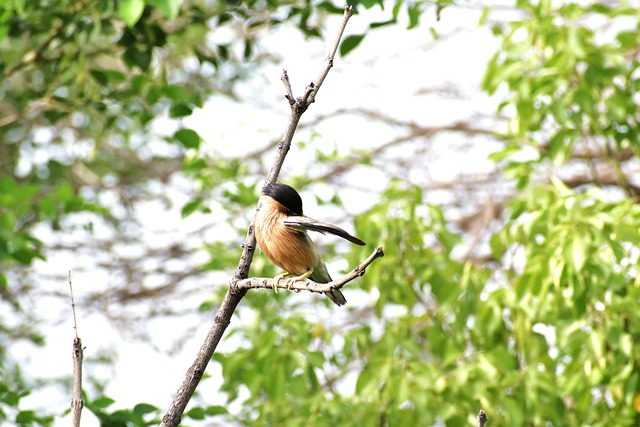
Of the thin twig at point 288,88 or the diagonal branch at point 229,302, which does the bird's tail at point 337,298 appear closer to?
the diagonal branch at point 229,302

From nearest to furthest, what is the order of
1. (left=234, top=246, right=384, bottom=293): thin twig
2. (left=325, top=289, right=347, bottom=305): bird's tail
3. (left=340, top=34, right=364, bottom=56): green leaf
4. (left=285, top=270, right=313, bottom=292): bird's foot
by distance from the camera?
(left=234, top=246, right=384, bottom=293): thin twig, (left=285, top=270, right=313, bottom=292): bird's foot, (left=325, top=289, right=347, bottom=305): bird's tail, (left=340, top=34, right=364, bottom=56): green leaf

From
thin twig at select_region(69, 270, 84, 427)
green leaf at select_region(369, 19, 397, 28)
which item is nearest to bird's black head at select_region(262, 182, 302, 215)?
thin twig at select_region(69, 270, 84, 427)

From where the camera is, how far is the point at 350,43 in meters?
3.56

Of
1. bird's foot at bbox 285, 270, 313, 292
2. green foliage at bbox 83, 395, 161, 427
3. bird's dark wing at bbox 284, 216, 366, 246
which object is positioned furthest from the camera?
green foliage at bbox 83, 395, 161, 427

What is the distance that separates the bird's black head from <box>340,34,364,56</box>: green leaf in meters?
1.64

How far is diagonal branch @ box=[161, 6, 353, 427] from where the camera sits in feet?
6.39

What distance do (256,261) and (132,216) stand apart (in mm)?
3765

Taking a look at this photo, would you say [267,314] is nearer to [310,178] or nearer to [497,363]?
[310,178]

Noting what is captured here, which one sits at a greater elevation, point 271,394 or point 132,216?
point 271,394

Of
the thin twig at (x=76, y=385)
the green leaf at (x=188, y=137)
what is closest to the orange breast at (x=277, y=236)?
the thin twig at (x=76, y=385)

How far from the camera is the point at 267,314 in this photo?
5.08 m

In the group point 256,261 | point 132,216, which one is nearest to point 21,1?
point 256,261

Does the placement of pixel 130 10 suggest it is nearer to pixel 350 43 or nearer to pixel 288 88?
pixel 350 43

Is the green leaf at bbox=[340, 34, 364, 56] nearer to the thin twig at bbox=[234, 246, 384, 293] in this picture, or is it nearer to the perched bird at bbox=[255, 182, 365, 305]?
the perched bird at bbox=[255, 182, 365, 305]
